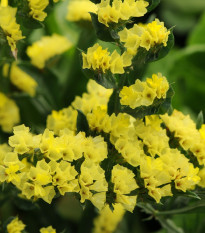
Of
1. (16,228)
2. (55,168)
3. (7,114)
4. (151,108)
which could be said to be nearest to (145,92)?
(151,108)

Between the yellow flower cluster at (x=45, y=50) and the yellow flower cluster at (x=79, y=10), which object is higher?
the yellow flower cluster at (x=79, y=10)

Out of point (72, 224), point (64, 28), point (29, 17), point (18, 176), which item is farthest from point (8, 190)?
point (64, 28)

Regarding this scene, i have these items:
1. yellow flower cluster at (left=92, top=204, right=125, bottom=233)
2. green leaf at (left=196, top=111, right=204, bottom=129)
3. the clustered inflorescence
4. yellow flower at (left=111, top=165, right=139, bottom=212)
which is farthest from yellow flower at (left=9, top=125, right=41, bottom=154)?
yellow flower cluster at (left=92, top=204, right=125, bottom=233)

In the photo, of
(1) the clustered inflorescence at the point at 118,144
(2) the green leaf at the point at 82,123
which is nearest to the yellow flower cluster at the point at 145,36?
(1) the clustered inflorescence at the point at 118,144

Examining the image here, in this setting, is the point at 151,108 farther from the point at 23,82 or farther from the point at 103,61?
the point at 23,82

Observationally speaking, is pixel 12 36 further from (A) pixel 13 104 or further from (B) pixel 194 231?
(B) pixel 194 231

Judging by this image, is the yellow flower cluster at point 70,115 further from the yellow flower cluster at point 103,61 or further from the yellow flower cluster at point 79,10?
the yellow flower cluster at point 79,10

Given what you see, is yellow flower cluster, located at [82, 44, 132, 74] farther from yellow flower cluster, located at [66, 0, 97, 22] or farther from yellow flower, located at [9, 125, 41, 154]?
yellow flower cluster, located at [66, 0, 97, 22]
